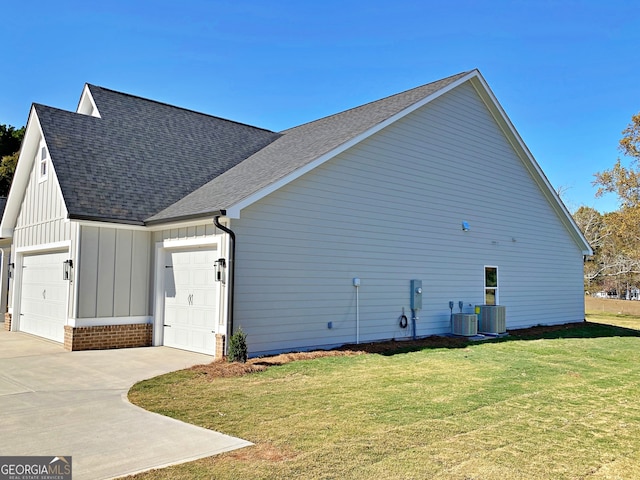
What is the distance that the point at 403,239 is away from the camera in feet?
45.9

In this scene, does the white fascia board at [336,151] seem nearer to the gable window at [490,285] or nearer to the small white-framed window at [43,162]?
the gable window at [490,285]

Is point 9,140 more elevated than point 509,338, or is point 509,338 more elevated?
point 9,140

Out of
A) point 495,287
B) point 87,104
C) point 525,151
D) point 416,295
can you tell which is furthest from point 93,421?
point 525,151

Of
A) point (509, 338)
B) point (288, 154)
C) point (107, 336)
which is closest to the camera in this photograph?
point (107, 336)

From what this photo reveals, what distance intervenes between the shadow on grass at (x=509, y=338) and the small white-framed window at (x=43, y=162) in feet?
30.7

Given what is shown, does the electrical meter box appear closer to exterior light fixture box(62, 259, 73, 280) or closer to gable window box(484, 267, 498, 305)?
gable window box(484, 267, 498, 305)

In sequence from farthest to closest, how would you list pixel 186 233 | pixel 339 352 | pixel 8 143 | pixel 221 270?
pixel 8 143, pixel 186 233, pixel 339 352, pixel 221 270

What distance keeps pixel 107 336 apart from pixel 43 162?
A: 559 cm

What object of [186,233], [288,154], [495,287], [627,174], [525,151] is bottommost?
[495,287]

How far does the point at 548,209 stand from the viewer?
18.9 meters

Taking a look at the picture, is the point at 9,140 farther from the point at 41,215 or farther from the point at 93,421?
the point at 93,421

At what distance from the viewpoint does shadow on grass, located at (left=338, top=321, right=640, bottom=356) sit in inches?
472

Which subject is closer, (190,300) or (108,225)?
(190,300)
